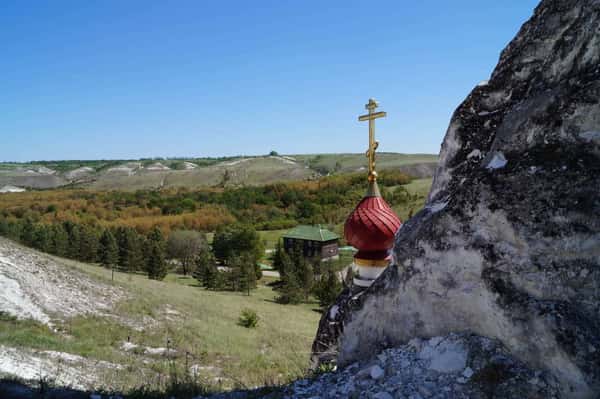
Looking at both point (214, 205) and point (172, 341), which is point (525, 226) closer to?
point (172, 341)

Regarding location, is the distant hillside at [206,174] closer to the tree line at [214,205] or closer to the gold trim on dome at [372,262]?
the tree line at [214,205]

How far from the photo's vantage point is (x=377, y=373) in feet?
9.86

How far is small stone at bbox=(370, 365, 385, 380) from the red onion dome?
2390 mm

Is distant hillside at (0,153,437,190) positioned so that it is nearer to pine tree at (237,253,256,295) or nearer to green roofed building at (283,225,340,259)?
green roofed building at (283,225,340,259)

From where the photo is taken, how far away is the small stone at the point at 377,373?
9.78 feet

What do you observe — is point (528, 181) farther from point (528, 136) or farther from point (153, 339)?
point (153, 339)

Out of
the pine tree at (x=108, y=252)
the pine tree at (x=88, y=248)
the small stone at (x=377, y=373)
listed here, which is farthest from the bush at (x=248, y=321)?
the pine tree at (x=88, y=248)

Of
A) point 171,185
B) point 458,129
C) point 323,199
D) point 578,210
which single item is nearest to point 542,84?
point 458,129

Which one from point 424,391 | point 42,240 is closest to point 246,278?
point 42,240

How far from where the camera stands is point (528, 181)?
2635 mm

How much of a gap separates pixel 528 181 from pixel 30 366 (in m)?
7.51

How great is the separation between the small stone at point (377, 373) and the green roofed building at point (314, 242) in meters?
50.4

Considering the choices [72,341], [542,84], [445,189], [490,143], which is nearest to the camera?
[542,84]

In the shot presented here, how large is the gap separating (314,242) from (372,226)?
50.2 m
